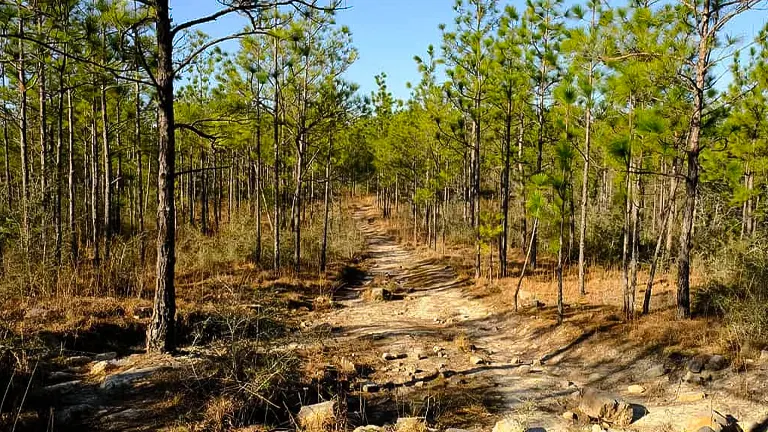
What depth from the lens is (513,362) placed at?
7.79m

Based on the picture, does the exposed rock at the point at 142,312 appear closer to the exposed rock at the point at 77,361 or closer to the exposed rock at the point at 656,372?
the exposed rock at the point at 77,361

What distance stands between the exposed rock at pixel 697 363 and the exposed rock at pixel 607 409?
1.67 metres

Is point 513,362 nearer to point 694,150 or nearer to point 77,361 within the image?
point 694,150

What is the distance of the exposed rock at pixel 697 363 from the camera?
6.07m

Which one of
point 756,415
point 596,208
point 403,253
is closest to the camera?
point 756,415

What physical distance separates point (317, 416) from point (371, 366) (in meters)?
2.65

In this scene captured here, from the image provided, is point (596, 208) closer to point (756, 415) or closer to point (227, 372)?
point (756, 415)

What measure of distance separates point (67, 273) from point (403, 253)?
15.2 m

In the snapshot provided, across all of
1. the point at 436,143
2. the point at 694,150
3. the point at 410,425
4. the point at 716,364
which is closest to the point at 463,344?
the point at 716,364

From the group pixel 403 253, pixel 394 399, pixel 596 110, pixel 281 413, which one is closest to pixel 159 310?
pixel 281 413

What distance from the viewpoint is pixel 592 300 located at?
10812 millimetres

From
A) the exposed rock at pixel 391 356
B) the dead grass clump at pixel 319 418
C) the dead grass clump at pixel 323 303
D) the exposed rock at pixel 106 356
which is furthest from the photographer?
the dead grass clump at pixel 323 303

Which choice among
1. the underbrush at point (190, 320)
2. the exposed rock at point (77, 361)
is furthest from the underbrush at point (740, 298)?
the exposed rock at point (77, 361)

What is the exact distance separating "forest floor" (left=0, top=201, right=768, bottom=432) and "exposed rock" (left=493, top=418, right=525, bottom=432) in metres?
0.26
